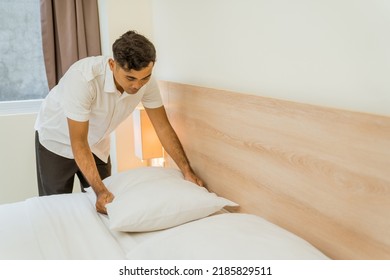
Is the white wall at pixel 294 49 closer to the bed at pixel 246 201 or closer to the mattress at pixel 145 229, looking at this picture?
the bed at pixel 246 201

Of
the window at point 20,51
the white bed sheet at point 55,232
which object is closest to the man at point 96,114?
the white bed sheet at point 55,232

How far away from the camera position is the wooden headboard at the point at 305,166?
979 millimetres

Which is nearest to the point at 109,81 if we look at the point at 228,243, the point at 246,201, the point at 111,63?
the point at 111,63

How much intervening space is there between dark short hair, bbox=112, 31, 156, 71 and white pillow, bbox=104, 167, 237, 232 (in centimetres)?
46

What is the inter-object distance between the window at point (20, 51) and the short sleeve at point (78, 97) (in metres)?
1.11

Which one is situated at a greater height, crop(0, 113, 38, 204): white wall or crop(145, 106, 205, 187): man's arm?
crop(145, 106, 205, 187): man's arm

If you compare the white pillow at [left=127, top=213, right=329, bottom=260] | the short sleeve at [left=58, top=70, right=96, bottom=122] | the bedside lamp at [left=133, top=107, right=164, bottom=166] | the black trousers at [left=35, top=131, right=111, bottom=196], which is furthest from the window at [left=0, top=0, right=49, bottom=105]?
the white pillow at [left=127, top=213, right=329, bottom=260]

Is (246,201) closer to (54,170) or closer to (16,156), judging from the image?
(54,170)

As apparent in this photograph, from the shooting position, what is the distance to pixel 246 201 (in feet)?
4.92

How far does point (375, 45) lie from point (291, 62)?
0.32 metres

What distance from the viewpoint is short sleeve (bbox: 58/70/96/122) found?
1595 mm

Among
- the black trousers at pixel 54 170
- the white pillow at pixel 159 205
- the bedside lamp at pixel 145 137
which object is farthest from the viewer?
the bedside lamp at pixel 145 137

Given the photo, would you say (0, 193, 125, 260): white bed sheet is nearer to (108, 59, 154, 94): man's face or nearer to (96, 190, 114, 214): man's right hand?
(96, 190, 114, 214): man's right hand

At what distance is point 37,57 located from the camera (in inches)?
103
